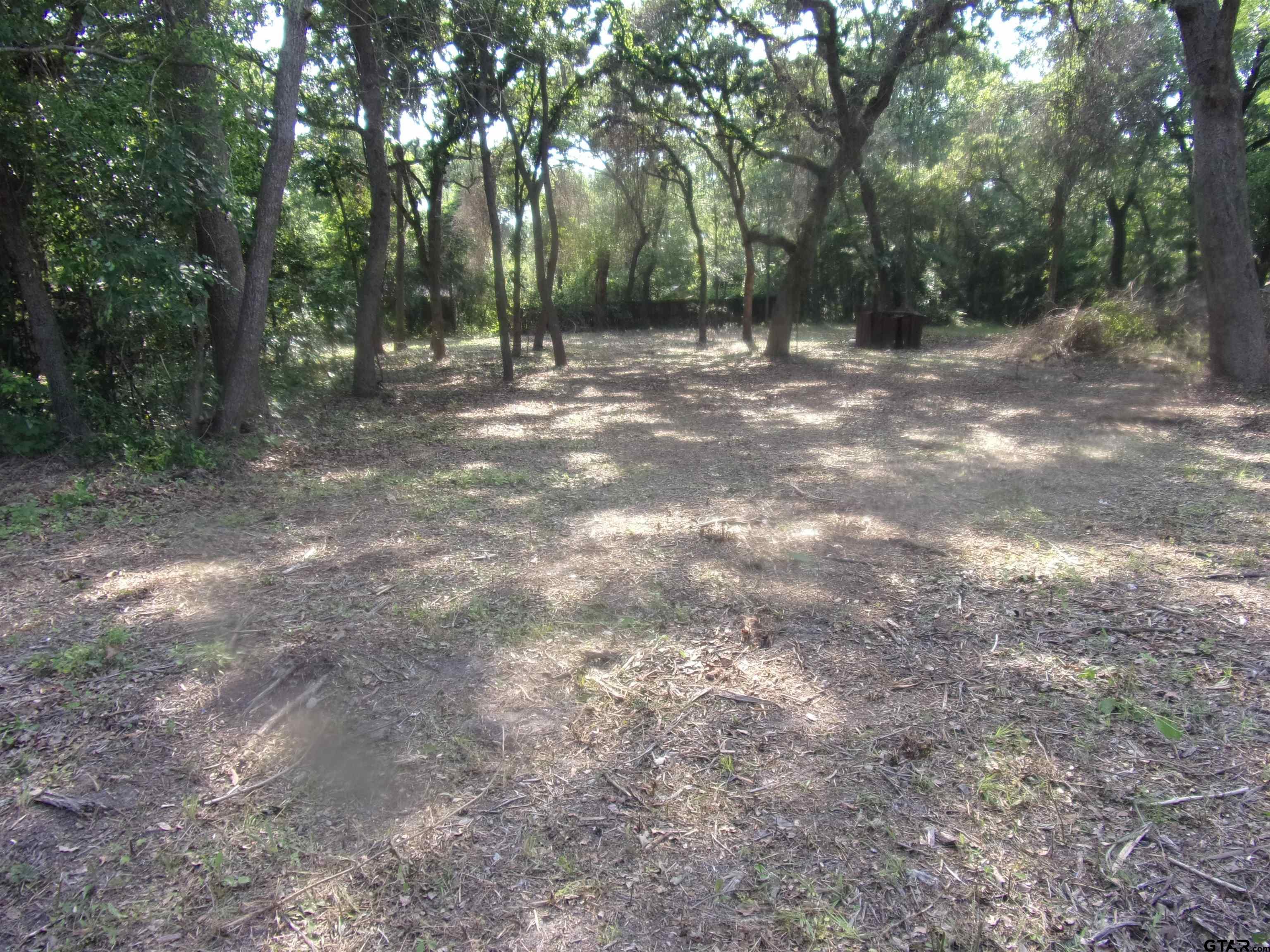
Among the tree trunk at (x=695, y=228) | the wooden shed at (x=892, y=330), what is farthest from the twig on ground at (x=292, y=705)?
the wooden shed at (x=892, y=330)

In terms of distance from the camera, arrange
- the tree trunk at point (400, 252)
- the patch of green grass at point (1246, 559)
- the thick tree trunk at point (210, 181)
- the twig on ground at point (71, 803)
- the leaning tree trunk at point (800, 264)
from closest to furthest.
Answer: the twig on ground at point (71, 803), the patch of green grass at point (1246, 559), the thick tree trunk at point (210, 181), the leaning tree trunk at point (800, 264), the tree trunk at point (400, 252)

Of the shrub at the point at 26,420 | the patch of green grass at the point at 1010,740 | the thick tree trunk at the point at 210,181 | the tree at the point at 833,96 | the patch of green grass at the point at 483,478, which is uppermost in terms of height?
the tree at the point at 833,96

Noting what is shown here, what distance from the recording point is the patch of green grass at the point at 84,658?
3.35 meters

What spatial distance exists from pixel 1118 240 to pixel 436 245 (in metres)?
19.8

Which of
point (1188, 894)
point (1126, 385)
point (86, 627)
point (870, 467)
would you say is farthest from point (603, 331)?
point (1188, 894)

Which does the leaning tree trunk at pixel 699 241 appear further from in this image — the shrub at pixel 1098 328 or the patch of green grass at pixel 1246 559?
the patch of green grass at pixel 1246 559

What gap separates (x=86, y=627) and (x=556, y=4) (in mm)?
12434

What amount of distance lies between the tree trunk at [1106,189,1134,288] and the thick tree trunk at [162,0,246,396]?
22.9 metres

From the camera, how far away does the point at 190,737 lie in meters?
2.89

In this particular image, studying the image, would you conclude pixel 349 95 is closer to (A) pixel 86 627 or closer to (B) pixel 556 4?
(B) pixel 556 4

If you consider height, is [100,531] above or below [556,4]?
below

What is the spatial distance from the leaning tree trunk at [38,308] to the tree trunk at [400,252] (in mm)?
9781

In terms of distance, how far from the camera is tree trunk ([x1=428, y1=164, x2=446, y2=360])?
16.0 m

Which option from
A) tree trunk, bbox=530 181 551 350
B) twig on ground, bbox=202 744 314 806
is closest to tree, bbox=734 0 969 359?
tree trunk, bbox=530 181 551 350
